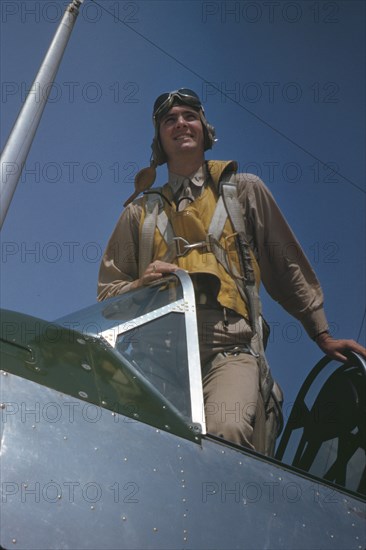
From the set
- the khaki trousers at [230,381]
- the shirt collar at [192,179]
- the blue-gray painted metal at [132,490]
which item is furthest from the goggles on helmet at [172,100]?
the blue-gray painted metal at [132,490]

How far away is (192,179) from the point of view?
5.05 metres

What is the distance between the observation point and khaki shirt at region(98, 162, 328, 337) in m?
4.90

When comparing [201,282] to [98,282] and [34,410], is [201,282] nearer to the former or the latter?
[98,282]

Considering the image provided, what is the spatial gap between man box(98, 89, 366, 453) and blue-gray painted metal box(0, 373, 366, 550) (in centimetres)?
77

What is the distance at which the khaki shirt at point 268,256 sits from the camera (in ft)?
16.1

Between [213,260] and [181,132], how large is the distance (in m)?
0.99

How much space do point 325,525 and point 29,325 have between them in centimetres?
137

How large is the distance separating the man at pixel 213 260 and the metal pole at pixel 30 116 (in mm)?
691

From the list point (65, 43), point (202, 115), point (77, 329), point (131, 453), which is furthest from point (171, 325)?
point (65, 43)

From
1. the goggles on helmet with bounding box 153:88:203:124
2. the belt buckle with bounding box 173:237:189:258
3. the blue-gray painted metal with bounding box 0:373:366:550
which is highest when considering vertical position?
the goggles on helmet with bounding box 153:88:203:124

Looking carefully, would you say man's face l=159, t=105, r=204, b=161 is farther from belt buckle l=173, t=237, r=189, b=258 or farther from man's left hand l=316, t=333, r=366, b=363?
man's left hand l=316, t=333, r=366, b=363

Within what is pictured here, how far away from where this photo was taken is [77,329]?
381 centimetres

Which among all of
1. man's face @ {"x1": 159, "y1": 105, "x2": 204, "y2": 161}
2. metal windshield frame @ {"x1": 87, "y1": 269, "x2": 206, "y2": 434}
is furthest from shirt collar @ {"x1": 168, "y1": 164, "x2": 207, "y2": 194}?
metal windshield frame @ {"x1": 87, "y1": 269, "x2": 206, "y2": 434}

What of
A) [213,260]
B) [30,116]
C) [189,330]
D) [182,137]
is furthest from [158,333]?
[30,116]
